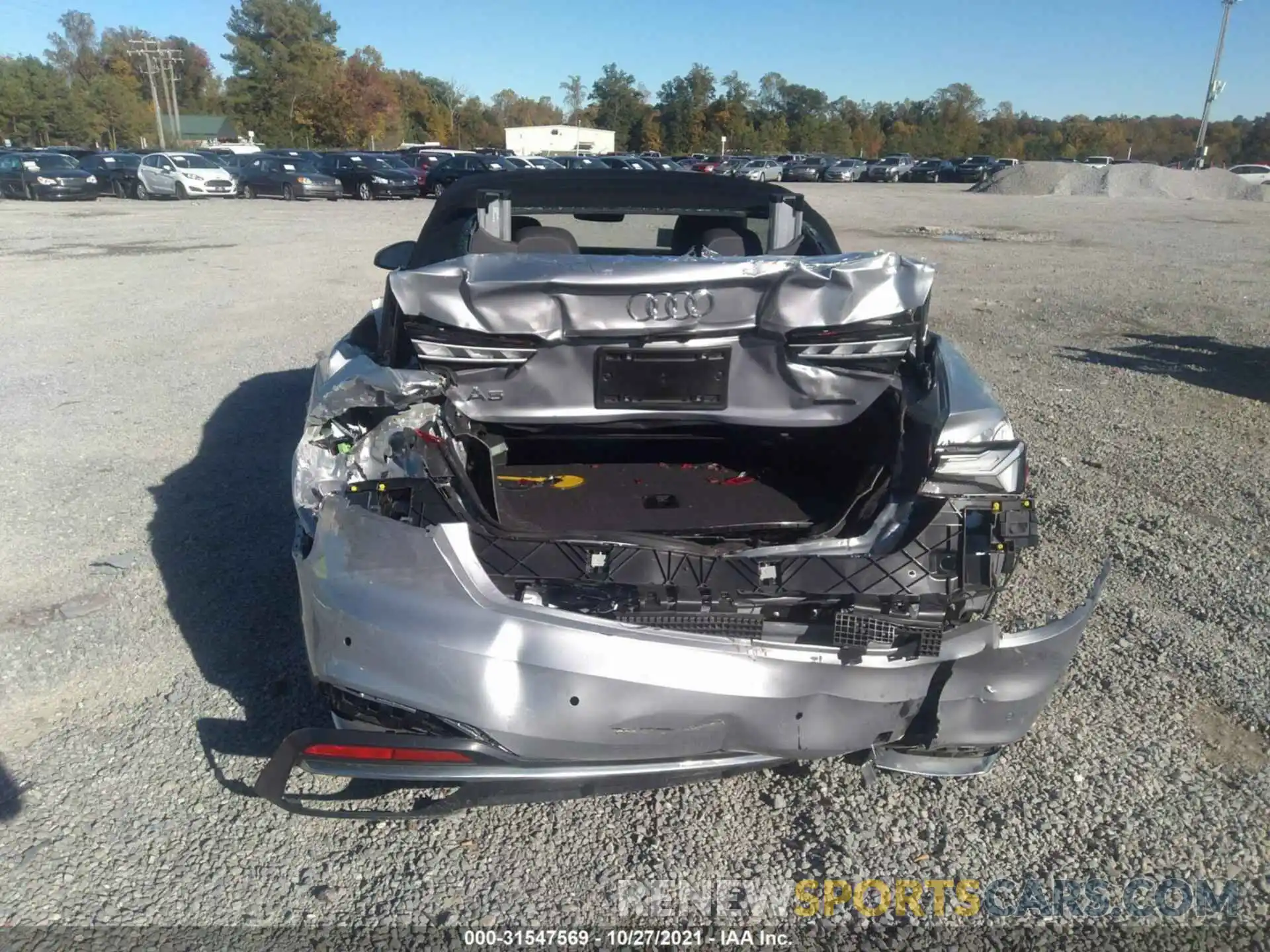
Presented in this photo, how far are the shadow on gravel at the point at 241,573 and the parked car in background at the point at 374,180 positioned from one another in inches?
938

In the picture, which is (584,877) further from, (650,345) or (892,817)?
(650,345)

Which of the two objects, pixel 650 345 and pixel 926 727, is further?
pixel 650 345

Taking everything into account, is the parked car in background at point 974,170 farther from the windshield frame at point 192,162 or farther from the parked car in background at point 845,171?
the windshield frame at point 192,162

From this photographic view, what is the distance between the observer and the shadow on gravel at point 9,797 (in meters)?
2.54

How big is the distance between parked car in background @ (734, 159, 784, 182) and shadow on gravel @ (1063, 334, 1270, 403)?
3095cm

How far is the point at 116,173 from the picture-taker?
27.6m

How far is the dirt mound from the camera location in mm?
34906

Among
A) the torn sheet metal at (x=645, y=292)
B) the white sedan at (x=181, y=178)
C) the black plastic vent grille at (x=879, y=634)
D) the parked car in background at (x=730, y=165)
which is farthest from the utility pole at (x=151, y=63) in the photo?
the black plastic vent grille at (x=879, y=634)

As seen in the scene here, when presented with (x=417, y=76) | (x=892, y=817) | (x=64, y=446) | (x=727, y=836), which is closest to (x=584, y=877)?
(x=727, y=836)

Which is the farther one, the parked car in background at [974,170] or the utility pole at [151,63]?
the utility pole at [151,63]

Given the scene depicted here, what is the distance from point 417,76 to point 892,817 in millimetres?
110238

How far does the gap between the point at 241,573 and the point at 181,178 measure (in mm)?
26962

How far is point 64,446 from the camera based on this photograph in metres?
5.51

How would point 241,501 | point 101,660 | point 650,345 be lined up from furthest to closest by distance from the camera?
point 241,501, point 101,660, point 650,345
